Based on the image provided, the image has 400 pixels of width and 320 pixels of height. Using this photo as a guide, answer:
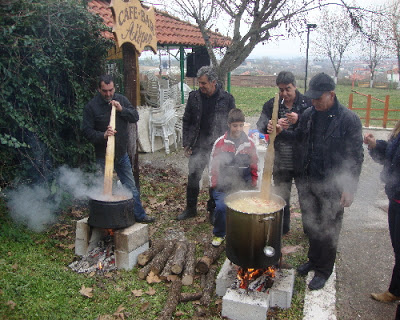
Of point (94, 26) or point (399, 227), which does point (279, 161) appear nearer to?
point (399, 227)

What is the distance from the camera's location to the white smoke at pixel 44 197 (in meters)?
5.09

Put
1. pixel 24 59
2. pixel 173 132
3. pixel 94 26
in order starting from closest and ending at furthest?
pixel 24 59
pixel 94 26
pixel 173 132

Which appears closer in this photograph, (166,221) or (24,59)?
(24,59)

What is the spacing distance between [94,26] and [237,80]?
1348 inches

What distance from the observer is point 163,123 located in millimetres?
9570

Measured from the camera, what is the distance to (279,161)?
15.0 feet

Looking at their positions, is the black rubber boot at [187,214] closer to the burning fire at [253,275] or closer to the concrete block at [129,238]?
the concrete block at [129,238]

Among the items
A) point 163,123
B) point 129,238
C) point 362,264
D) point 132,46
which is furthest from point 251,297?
point 163,123

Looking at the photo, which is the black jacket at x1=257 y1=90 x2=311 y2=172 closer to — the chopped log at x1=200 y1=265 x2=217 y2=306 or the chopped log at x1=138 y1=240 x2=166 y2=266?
the chopped log at x1=200 y1=265 x2=217 y2=306

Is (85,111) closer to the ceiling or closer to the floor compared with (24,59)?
closer to the floor

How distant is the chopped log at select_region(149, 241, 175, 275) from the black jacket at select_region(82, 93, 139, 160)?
1.44m

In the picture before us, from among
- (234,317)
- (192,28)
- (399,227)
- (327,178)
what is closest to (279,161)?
(327,178)

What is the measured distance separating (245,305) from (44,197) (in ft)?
12.0

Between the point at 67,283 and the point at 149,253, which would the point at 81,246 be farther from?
the point at 149,253
